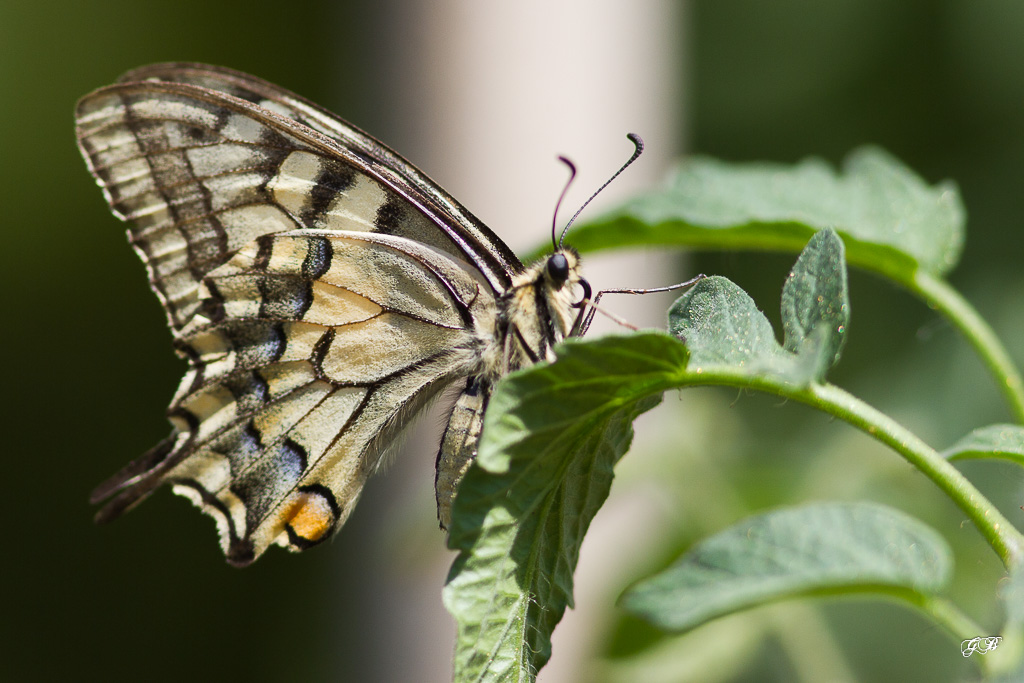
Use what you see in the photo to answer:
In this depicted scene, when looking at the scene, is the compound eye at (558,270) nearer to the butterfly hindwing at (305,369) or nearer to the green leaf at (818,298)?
the butterfly hindwing at (305,369)

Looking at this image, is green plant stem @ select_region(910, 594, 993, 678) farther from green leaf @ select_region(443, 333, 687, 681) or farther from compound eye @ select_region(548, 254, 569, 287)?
compound eye @ select_region(548, 254, 569, 287)

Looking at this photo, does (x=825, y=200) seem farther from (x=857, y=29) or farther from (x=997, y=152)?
(x=857, y=29)

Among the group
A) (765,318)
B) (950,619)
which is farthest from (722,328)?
(950,619)

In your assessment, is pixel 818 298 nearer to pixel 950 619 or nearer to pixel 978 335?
pixel 950 619

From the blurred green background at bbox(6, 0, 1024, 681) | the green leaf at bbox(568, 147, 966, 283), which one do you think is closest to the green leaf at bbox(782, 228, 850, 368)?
the green leaf at bbox(568, 147, 966, 283)

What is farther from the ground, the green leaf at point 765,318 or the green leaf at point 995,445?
the green leaf at point 765,318

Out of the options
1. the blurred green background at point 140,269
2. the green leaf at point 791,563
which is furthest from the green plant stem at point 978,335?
the blurred green background at point 140,269

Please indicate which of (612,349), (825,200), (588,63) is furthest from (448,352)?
(588,63)

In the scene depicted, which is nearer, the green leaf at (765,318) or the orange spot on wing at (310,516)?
the green leaf at (765,318)
